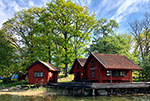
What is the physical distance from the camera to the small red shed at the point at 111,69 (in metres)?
27.0

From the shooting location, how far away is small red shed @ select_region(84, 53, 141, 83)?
26966mm

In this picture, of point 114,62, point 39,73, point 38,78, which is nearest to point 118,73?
point 114,62

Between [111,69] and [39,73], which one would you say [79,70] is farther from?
[111,69]

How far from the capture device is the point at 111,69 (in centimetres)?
2627

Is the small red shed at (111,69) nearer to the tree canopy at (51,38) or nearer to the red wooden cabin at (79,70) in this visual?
the red wooden cabin at (79,70)

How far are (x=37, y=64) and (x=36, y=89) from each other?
630cm

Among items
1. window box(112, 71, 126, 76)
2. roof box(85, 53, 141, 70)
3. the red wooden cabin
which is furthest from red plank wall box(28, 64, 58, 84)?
window box(112, 71, 126, 76)

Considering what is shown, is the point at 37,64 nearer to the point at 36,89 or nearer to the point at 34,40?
the point at 36,89

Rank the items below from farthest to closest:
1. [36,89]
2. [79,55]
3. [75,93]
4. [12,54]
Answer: [79,55], [12,54], [36,89], [75,93]

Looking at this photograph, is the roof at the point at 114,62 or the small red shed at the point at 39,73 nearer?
the roof at the point at 114,62

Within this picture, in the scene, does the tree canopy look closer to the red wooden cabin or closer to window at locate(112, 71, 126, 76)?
the red wooden cabin

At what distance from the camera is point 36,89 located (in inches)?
1070

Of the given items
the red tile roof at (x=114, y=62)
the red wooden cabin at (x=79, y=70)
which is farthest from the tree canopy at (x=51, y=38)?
the red tile roof at (x=114, y=62)

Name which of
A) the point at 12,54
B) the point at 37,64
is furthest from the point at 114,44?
the point at 12,54
